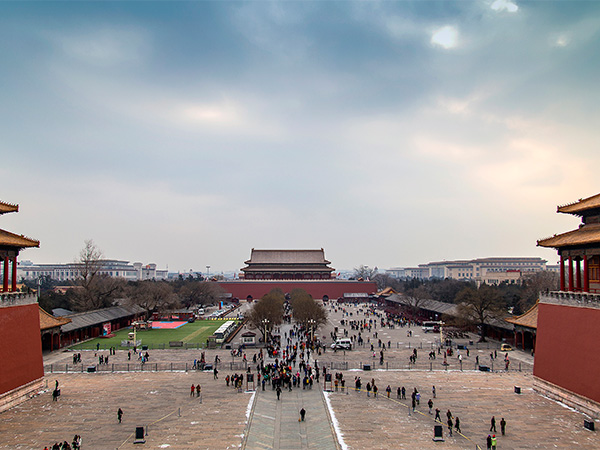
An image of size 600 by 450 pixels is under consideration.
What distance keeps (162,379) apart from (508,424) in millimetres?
15933

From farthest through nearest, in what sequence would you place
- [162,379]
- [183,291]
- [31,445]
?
[183,291], [162,379], [31,445]

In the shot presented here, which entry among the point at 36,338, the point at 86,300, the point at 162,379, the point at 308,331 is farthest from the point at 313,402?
the point at 86,300

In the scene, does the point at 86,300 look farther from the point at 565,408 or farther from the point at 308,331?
the point at 565,408

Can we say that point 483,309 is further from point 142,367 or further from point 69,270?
point 69,270

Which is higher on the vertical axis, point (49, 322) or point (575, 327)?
point (575, 327)

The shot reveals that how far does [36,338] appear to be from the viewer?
20.3m

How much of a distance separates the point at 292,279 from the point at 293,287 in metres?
3.55

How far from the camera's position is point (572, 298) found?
1812cm

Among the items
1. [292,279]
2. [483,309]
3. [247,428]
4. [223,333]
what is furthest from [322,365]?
[292,279]

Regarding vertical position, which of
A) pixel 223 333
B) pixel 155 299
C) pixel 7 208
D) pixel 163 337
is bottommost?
pixel 163 337

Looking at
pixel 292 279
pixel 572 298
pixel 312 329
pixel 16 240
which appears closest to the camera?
pixel 572 298

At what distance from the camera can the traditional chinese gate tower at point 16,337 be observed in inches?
699

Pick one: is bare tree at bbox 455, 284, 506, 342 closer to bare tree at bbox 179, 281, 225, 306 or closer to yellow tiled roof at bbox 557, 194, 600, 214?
yellow tiled roof at bbox 557, 194, 600, 214

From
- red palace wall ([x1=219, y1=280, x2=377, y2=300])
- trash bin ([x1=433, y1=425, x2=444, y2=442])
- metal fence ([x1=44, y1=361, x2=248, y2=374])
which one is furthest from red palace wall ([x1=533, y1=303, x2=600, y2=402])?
red palace wall ([x1=219, y1=280, x2=377, y2=300])
